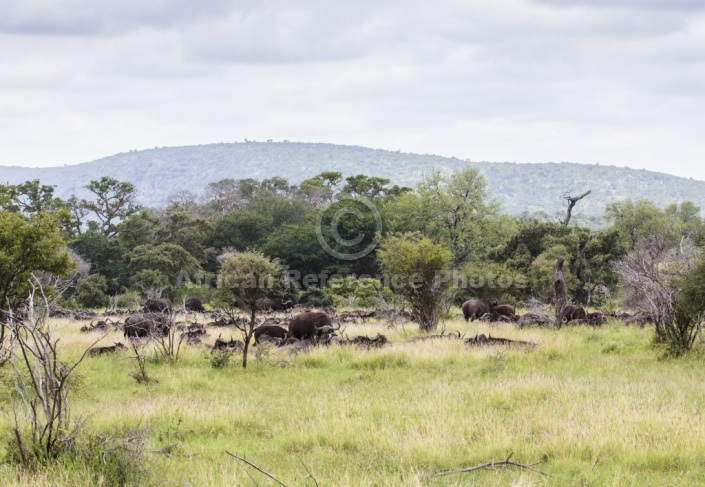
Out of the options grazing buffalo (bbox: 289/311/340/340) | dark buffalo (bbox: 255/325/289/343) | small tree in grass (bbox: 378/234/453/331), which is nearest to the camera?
grazing buffalo (bbox: 289/311/340/340)

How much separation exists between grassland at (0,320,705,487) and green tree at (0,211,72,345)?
2.14m

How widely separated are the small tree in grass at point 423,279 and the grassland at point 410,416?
288 inches

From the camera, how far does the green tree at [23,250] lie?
15758 mm

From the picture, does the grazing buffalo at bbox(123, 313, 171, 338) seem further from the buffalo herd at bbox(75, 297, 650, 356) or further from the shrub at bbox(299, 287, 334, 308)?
the shrub at bbox(299, 287, 334, 308)

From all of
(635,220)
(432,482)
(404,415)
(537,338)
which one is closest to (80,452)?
(432,482)

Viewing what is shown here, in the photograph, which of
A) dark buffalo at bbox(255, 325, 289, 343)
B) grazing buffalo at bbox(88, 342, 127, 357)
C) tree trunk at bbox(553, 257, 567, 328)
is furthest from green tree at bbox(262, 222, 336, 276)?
grazing buffalo at bbox(88, 342, 127, 357)

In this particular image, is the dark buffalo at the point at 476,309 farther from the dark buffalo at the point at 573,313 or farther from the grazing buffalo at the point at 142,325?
the grazing buffalo at the point at 142,325

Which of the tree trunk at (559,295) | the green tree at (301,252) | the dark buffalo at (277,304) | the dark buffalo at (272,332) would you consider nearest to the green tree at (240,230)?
the green tree at (301,252)

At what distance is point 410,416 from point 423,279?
49.2 ft

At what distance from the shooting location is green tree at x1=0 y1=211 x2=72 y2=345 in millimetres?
15758

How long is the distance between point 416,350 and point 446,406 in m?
7.16

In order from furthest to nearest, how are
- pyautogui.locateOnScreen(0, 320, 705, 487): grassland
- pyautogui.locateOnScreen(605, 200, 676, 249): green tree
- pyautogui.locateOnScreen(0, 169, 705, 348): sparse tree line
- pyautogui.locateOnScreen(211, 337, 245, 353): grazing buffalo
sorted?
1. pyautogui.locateOnScreen(605, 200, 676, 249): green tree
2. pyautogui.locateOnScreen(0, 169, 705, 348): sparse tree line
3. pyautogui.locateOnScreen(211, 337, 245, 353): grazing buffalo
4. pyautogui.locateOnScreen(0, 320, 705, 487): grassland

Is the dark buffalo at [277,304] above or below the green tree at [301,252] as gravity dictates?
below

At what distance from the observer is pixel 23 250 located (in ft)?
52.3
